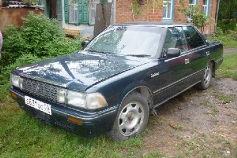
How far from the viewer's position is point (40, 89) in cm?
312

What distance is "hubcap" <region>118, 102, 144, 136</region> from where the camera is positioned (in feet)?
10.8

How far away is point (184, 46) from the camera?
449 cm

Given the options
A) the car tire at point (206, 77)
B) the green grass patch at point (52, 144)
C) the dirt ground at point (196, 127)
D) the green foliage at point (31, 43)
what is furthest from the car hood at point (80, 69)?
the green foliage at point (31, 43)

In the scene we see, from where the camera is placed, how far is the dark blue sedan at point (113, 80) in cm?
285

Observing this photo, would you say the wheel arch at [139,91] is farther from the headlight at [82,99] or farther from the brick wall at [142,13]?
the brick wall at [142,13]

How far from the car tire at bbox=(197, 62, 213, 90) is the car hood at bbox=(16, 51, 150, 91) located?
2.20m

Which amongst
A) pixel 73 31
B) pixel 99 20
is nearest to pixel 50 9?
pixel 73 31

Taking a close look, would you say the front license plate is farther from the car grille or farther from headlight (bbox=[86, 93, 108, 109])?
headlight (bbox=[86, 93, 108, 109])

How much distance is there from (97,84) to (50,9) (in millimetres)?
11308

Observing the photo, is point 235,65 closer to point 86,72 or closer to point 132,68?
point 132,68

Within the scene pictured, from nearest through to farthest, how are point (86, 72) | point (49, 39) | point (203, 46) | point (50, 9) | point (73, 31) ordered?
point (86, 72) → point (203, 46) → point (49, 39) → point (73, 31) → point (50, 9)

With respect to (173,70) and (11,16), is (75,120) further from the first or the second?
(11,16)

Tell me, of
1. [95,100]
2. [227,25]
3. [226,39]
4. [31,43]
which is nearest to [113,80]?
[95,100]

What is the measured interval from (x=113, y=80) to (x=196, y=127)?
1703 mm
